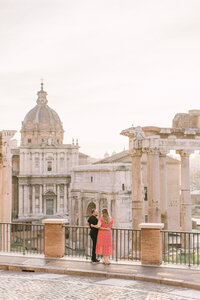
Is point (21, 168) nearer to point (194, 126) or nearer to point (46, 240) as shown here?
point (194, 126)

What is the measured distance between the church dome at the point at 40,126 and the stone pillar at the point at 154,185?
47.4 metres

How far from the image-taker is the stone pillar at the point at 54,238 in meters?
12.5

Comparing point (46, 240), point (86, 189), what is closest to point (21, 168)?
point (86, 189)

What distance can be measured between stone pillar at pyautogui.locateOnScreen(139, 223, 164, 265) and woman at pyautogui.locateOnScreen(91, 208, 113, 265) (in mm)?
1054

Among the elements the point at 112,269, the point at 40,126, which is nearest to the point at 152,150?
the point at 112,269

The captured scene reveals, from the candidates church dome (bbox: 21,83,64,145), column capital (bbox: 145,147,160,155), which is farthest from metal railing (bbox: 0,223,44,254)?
church dome (bbox: 21,83,64,145)

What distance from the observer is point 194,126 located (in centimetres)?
2112

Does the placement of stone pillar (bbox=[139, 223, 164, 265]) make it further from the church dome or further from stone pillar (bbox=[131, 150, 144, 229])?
the church dome

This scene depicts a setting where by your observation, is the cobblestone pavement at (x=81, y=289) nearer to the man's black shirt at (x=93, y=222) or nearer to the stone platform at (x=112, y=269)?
the stone platform at (x=112, y=269)

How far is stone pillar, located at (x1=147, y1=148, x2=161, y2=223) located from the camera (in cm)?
1883

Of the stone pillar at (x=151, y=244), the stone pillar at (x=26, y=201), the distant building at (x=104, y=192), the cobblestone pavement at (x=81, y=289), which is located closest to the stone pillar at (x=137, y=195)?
the stone pillar at (x=151, y=244)

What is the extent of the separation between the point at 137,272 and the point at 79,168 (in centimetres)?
3571

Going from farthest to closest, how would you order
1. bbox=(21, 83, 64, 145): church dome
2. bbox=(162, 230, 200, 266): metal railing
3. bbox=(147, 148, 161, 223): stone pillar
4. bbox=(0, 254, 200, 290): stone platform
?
1. bbox=(21, 83, 64, 145): church dome
2. bbox=(147, 148, 161, 223): stone pillar
3. bbox=(162, 230, 200, 266): metal railing
4. bbox=(0, 254, 200, 290): stone platform

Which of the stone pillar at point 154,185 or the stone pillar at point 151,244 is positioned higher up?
the stone pillar at point 154,185
